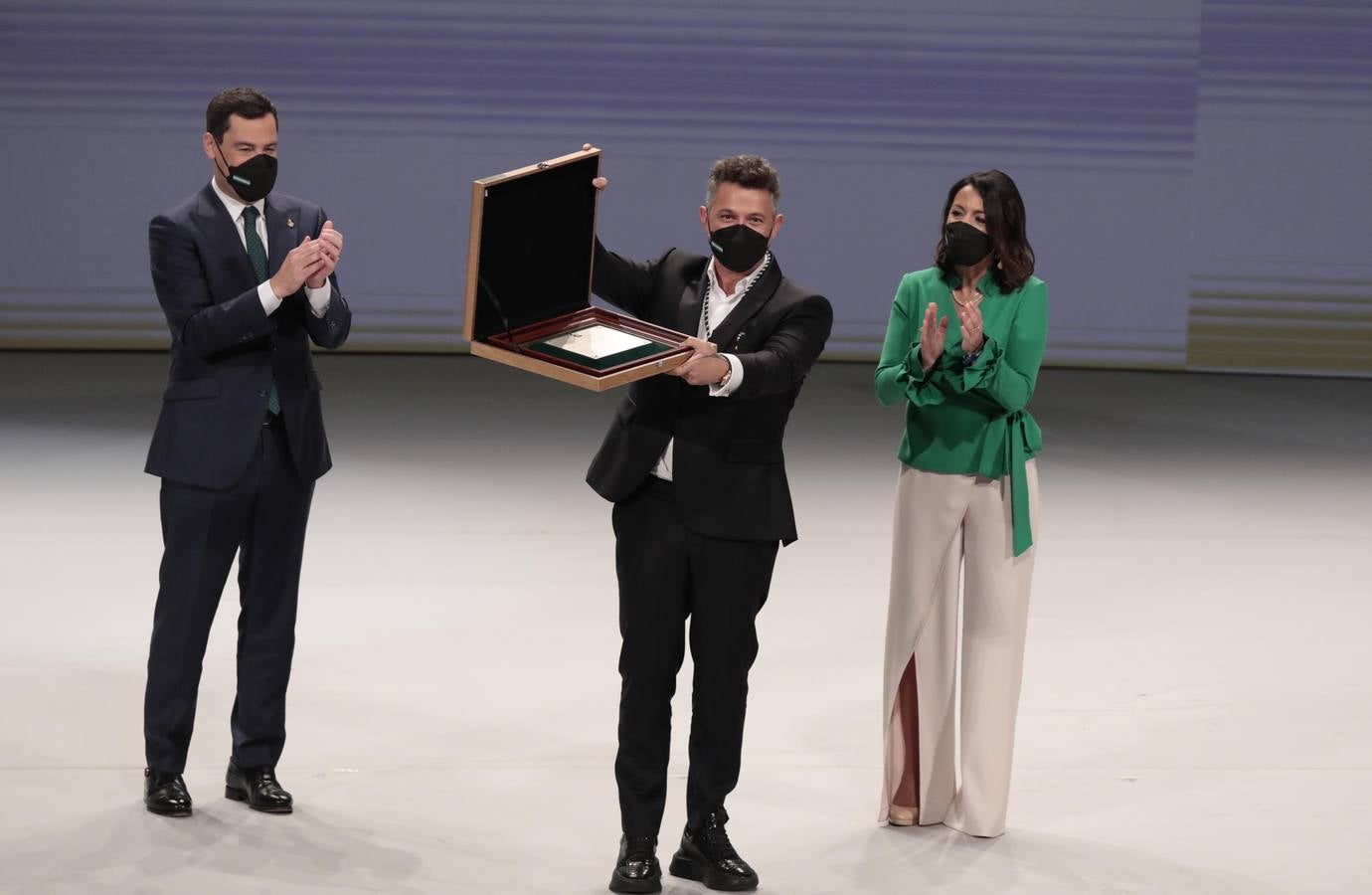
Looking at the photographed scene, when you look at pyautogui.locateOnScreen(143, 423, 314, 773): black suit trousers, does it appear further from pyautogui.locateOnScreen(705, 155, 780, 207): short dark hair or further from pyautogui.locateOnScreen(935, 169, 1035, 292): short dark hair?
pyautogui.locateOnScreen(935, 169, 1035, 292): short dark hair

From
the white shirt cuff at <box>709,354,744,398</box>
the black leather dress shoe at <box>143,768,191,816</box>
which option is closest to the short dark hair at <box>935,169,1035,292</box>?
the white shirt cuff at <box>709,354,744,398</box>

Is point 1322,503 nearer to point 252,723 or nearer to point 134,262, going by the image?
point 252,723

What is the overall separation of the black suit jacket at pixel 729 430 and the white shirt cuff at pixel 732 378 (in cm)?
10

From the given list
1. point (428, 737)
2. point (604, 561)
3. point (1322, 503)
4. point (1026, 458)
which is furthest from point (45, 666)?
point (1322, 503)

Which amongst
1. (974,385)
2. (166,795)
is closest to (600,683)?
(166,795)

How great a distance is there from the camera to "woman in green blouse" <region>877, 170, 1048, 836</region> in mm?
3758

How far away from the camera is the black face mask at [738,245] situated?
3.36 meters

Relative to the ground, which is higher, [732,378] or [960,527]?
[732,378]

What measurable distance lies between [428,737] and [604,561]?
6.21 feet

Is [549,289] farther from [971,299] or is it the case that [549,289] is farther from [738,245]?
[971,299]

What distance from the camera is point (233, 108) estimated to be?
368 cm

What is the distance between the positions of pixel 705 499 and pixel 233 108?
1.31 m

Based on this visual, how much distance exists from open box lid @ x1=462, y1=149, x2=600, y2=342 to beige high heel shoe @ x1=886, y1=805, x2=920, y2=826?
4.48ft

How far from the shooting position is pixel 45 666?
16.3 ft
